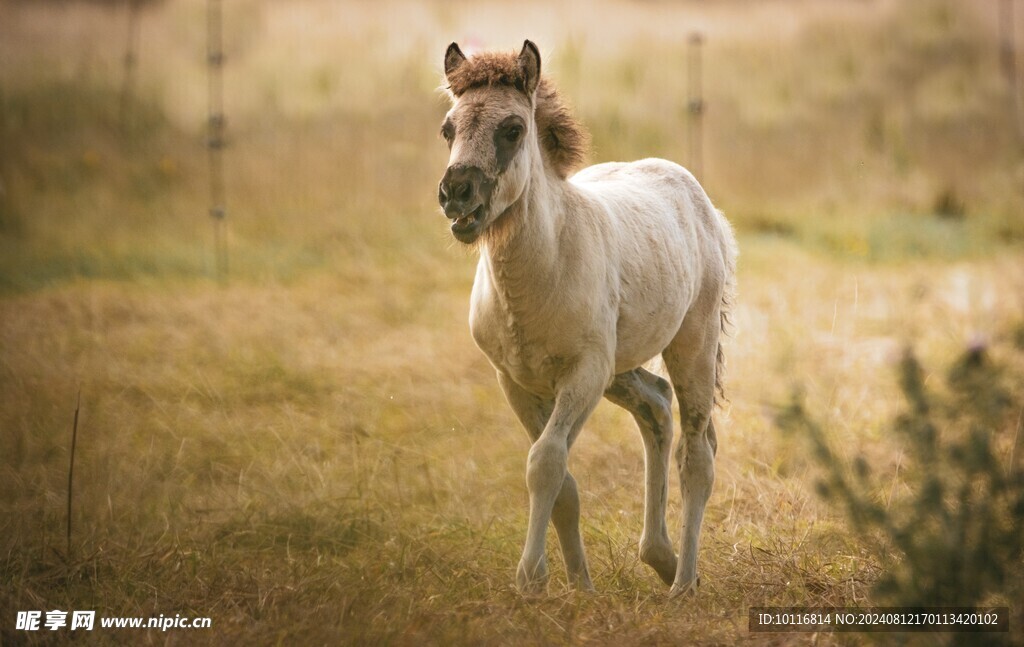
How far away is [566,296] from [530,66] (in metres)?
1.08

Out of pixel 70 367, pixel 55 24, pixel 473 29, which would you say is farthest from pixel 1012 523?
pixel 55 24

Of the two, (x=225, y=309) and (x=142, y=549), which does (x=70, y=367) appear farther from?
(x=142, y=549)

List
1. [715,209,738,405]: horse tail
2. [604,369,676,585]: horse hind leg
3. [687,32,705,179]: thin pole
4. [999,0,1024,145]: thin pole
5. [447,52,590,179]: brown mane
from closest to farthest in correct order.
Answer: [447,52,590,179]: brown mane → [604,369,676,585]: horse hind leg → [715,209,738,405]: horse tail → [687,32,705,179]: thin pole → [999,0,1024,145]: thin pole

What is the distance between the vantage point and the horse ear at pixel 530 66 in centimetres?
508

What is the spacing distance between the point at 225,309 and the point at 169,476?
4.21m

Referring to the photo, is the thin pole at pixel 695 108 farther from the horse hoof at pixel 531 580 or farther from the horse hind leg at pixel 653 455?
the horse hoof at pixel 531 580

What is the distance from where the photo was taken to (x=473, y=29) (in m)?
13.8

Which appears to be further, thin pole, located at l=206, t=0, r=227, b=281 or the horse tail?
thin pole, located at l=206, t=0, r=227, b=281

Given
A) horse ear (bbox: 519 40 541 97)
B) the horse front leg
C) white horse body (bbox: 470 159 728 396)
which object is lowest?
the horse front leg

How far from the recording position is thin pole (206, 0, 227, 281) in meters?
12.9

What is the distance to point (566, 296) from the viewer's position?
16.6 feet

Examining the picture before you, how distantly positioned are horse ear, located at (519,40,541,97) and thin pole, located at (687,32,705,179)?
8620 millimetres

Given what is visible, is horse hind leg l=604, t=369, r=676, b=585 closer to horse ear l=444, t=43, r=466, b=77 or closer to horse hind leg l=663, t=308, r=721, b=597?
horse hind leg l=663, t=308, r=721, b=597

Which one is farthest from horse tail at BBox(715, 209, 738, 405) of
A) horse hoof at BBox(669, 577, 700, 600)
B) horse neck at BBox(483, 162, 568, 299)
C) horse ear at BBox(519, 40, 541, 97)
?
horse ear at BBox(519, 40, 541, 97)
